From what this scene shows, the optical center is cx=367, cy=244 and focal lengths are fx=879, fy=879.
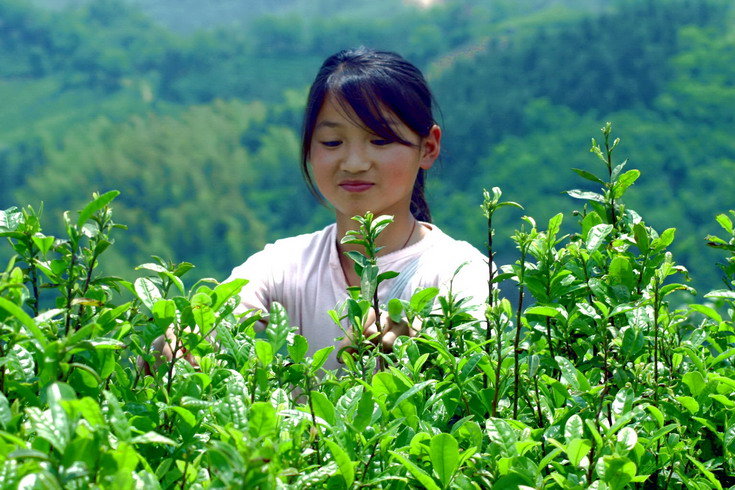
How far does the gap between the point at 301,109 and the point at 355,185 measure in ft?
93.1

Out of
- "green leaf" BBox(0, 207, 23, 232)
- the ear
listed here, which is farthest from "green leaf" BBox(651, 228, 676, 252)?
the ear

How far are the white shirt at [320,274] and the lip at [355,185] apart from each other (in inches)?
6.6

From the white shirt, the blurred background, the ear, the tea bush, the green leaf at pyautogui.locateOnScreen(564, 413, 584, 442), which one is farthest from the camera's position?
the blurred background

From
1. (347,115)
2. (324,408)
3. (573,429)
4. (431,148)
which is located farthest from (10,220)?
(431,148)

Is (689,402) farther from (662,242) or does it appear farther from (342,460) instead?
(342,460)

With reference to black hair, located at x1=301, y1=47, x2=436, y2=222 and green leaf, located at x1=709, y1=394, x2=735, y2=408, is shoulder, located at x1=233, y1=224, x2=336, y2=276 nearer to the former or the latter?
black hair, located at x1=301, y1=47, x2=436, y2=222

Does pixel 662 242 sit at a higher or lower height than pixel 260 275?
higher

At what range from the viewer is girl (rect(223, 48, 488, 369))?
2355mm

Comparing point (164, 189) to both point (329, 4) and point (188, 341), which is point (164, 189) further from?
point (188, 341)

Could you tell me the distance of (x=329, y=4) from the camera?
42.2m

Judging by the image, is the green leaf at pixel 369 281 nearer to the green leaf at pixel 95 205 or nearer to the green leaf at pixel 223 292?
the green leaf at pixel 223 292

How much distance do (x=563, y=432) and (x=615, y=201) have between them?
0.45 metres

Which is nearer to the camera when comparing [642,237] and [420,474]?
[420,474]

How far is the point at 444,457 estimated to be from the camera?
751 mm
